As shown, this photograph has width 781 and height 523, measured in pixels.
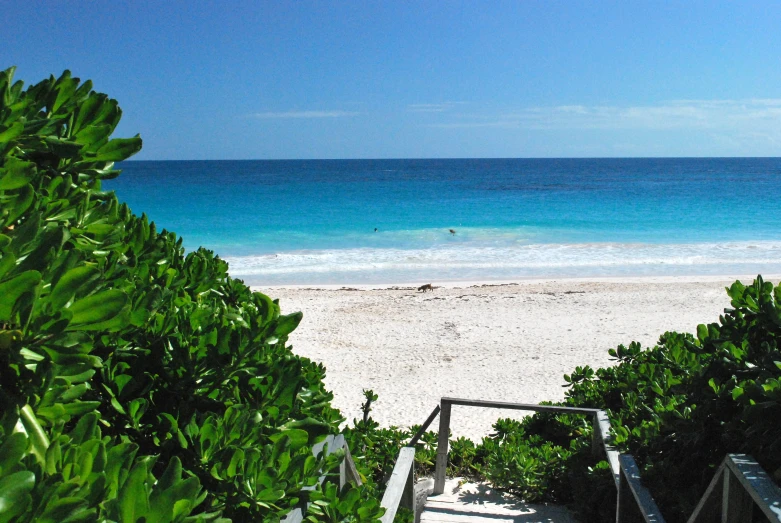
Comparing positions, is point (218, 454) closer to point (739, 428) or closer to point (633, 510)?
point (739, 428)

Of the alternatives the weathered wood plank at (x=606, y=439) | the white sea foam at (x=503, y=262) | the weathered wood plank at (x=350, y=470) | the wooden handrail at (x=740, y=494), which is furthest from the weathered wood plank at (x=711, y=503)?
the white sea foam at (x=503, y=262)

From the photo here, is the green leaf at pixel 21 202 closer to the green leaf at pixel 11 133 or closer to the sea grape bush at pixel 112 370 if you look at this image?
the sea grape bush at pixel 112 370

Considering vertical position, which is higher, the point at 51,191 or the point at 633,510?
the point at 51,191

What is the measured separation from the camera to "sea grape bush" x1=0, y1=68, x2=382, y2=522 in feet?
2.86

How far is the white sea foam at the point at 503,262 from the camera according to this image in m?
19.0

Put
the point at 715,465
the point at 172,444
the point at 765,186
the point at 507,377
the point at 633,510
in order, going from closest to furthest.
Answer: the point at 172,444 < the point at 715,465 < the point at 633,510 < the point at 507,377 < the point at 765,186

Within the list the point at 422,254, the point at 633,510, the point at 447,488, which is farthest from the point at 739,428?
the point at 422,254

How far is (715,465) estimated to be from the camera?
260cm

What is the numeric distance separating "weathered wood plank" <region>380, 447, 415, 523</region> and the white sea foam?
14651 millimetres

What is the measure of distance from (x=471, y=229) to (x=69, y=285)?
31.5 meters

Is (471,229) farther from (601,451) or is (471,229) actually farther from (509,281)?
(601,451)

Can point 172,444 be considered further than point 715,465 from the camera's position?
No

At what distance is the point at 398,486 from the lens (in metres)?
3.18

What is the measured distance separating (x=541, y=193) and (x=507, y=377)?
1872 inches
